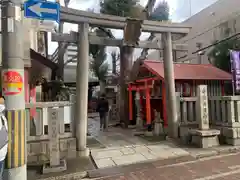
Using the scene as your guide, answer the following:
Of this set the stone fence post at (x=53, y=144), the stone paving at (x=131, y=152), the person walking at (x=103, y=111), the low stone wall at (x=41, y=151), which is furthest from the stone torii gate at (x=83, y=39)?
the person walking at (x=103, y=111)

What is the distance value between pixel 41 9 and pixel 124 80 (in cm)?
921

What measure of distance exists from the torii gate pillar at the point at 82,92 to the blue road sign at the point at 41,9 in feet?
8.83

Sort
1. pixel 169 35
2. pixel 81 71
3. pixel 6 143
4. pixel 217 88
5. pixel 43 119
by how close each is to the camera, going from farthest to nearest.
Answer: pixel 217 88, pixel 169 35, pixel 81 71, pixel 43 119, pixel 6 143

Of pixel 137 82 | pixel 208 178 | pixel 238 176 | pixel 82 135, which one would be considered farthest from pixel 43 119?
pixel 137 82

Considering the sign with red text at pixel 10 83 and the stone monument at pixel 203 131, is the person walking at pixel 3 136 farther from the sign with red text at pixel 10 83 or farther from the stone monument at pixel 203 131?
the stone monument at pixel 203 131

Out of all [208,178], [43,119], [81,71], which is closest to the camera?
[208,178]

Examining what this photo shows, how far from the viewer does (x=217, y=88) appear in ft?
38.8

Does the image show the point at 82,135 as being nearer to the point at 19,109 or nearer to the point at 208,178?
the point at 19,109

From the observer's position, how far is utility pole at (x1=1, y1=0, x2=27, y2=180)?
3510 millimetres

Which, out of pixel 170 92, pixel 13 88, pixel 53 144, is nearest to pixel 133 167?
pixel 53 144

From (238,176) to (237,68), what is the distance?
6199 millimetres

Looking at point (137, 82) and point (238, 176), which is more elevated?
point (137, 82)

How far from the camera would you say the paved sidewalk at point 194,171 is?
482 cm

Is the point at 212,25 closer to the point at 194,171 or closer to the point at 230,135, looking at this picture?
the point at 230,135
